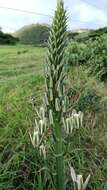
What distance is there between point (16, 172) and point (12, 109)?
1.22 m

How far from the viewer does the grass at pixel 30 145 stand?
5.14 meters

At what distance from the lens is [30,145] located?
542cm

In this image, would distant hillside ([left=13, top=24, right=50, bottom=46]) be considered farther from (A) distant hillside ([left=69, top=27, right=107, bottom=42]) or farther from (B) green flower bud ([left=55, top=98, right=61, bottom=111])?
(B) green flower bud ([left=55, top=98, right=61, bottom=111])

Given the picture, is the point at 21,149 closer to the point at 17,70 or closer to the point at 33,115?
the point at 33,115

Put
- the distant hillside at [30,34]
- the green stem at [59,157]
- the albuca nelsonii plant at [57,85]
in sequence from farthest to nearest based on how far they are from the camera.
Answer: the distant hillside at [30,34] < the green stem at [59,157] < the albuca nelsonii plant at [57,85]

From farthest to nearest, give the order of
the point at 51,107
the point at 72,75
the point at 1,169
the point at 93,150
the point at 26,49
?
1. the point at 26,49
2. the point at 72,75
3. the point at 93,150
4. the point at 1,169
5. the point at 51,107

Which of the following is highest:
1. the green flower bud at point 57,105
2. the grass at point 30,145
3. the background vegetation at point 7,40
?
the green flower bud at point 57,105

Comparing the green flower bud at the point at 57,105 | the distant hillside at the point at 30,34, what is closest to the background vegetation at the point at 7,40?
the distant hillside at the point at 30,34

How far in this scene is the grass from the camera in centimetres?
514

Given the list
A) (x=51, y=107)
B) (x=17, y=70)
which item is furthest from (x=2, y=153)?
(x=17, y=70)

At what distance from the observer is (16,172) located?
17.0 ft

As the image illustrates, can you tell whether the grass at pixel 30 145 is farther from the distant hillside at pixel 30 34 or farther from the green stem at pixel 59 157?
the distant hillside at pixel 30 34

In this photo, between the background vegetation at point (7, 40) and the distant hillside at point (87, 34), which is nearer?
the background vegetation at point (7, 40)

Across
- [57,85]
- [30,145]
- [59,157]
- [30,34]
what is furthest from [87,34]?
[57,85]
